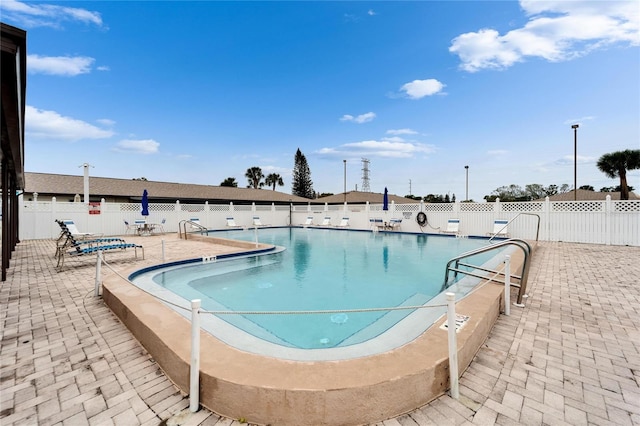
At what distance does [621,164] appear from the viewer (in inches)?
1129

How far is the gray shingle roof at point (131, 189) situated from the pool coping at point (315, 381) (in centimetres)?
2331

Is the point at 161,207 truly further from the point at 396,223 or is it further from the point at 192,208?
the point at 396,223

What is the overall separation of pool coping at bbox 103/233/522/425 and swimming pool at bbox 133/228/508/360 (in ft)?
2.13

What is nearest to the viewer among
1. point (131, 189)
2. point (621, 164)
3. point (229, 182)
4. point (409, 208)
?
point (409, 208)

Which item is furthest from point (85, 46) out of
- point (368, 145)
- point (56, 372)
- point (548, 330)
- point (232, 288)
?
point (368, 145)

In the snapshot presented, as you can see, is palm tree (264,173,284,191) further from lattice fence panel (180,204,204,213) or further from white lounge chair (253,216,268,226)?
lattice fence panel (180,204,204,213)

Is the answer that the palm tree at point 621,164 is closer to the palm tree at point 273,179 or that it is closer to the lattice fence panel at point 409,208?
the lattice fence panel at point 409,208

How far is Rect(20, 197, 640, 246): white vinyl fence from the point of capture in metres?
10.2

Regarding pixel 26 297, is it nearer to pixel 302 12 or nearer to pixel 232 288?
pixel 232 288

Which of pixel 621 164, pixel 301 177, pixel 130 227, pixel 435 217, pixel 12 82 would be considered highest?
pixel 301 177

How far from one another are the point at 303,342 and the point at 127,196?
23.6m

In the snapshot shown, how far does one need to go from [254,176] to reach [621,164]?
50251 mm

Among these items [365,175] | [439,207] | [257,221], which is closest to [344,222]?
[439,207]

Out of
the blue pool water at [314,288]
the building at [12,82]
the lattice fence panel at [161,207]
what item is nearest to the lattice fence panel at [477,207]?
the blue pool water at [314,288]
